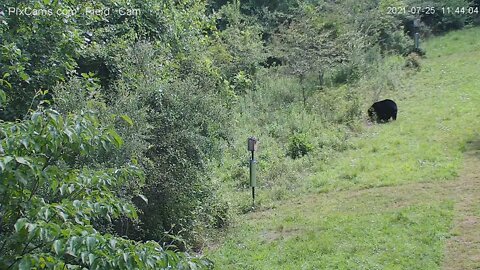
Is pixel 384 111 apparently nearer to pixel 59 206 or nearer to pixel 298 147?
pixel 298 147

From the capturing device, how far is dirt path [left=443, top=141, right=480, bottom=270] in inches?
311

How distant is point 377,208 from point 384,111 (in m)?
6.24

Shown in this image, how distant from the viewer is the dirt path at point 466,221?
7.91m

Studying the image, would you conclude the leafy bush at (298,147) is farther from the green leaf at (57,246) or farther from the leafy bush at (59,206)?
the green leaf at (57,246)

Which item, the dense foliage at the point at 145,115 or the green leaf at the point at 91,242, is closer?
the green leaf at the point at 91,242

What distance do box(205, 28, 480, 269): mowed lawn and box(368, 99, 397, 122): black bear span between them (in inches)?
13.6

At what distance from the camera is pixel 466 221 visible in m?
9.14

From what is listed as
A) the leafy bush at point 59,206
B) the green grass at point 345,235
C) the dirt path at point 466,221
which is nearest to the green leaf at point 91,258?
the leafy bush at point 59,206

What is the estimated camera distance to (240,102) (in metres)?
18.0

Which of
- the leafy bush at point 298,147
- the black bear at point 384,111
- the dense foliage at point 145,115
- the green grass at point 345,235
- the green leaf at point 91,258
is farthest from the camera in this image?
the black bear at point 384,111

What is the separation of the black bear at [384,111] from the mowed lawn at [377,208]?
35 centimetres

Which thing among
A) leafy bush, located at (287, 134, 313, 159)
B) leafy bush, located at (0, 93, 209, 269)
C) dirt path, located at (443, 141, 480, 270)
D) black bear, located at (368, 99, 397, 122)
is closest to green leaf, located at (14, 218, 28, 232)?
leafy bush, located at (0, 93, 209, 269)

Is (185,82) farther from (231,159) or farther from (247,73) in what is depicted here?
(247,73)

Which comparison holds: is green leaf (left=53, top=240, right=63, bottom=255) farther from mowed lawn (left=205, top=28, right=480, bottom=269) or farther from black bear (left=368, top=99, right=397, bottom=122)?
black bear (left=368, top=99, right=397, bottom=122)
